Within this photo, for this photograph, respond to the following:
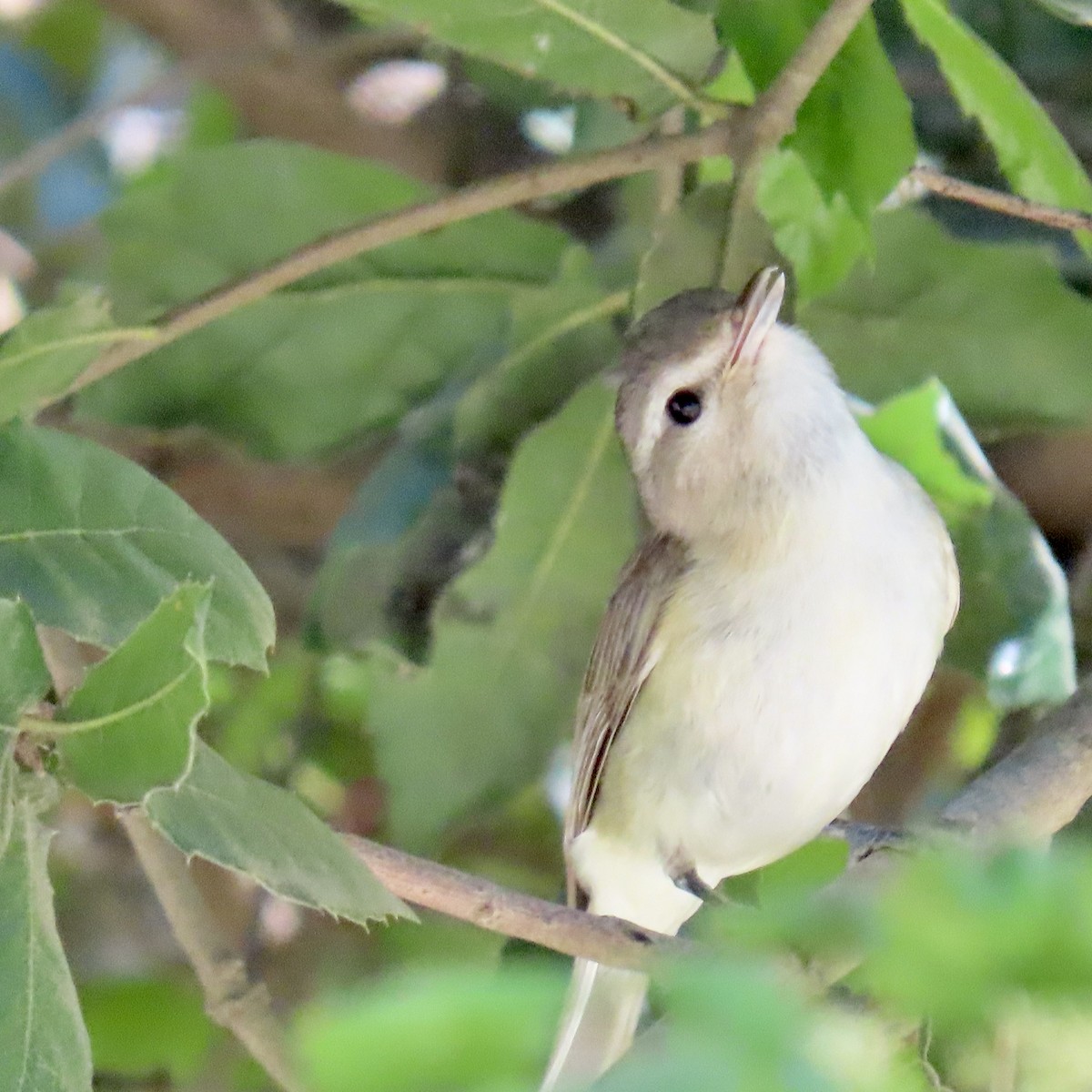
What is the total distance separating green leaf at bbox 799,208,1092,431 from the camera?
1908 millimetres

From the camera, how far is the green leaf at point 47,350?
56.9 inches

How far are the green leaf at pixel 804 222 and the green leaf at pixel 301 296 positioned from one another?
46cm

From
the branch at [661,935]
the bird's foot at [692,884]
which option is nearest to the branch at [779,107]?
the branch at [661,935]

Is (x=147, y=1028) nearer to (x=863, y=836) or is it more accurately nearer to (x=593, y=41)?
(x=863, y=836)

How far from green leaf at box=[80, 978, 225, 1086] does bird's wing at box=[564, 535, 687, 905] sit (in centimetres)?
81

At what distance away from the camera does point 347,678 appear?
8.86 ft

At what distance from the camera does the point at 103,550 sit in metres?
1.32

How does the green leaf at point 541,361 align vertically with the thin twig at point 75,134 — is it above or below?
above

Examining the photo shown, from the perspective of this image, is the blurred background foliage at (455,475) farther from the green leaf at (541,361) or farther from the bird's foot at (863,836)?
the bird's foot at (863,836)

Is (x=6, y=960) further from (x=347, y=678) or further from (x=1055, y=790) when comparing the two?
(x=347, y=678)

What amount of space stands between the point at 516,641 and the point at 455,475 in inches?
9.8

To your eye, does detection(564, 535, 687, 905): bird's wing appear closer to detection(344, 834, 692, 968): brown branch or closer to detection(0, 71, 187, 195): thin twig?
detection(344, 834, 692, 968): brown branch

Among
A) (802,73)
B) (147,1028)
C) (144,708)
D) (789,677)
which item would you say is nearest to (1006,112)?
(802,73)

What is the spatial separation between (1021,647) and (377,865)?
0.93 meters
